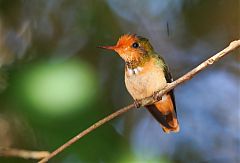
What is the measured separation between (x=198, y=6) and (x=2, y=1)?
41.4 inches

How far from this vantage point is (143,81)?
7.02ft

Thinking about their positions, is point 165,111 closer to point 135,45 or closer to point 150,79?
point 150,79

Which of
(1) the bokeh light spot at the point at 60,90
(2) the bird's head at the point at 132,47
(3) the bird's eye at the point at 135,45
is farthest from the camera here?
(3) the bird's eye at the point at 135,45

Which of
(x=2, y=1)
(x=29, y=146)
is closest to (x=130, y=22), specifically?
(x=2, y=1)

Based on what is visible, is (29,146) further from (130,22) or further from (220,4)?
(220,4)

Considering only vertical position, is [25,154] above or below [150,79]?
below

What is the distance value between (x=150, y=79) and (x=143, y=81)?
4 cm

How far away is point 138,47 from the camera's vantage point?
2.02m

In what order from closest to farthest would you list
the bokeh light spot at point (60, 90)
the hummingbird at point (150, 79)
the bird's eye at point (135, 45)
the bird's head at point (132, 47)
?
1. the bokeh light spot at point (60, 90)
2. the bird's head at point (132, 47)
3. the bird's eye at point (135, 45)
4. the hummingbird at point (150, 79)

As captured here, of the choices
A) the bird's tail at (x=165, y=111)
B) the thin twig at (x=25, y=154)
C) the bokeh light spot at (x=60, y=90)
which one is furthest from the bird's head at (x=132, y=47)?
the thin twig at (x=25, y=154)

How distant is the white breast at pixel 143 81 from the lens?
2.07m

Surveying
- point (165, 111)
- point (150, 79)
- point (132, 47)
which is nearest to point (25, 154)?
point (132, 47)

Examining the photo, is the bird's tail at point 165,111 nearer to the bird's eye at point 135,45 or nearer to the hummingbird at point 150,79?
the hummingbird at point 150,79

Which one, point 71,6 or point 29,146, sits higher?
point 71,6
